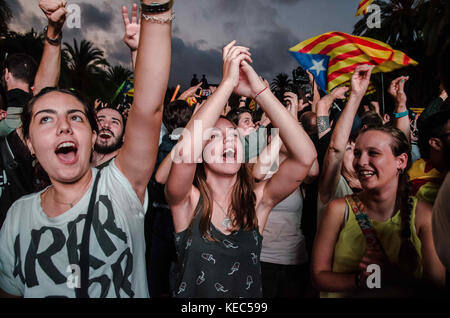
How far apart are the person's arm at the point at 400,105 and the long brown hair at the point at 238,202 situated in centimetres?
213

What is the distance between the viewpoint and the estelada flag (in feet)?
12.7

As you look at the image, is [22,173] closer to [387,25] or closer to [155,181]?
[155,181]

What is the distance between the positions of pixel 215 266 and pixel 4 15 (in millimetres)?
19547

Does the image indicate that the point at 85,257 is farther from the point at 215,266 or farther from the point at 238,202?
the point at 238,202


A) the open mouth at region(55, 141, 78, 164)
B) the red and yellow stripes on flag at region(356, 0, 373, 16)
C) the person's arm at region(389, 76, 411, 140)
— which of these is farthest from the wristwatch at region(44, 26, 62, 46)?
the red and yellow stripes on flag at region(356, 0, 373, 16)

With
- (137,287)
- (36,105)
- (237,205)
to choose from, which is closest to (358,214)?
(237,205)

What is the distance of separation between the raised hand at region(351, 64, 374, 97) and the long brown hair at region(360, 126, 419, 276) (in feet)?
1.14

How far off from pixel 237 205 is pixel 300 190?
119 centimetres

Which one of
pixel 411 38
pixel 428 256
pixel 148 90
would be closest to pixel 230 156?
pixel 148 90

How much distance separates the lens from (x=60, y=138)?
138 centimetres

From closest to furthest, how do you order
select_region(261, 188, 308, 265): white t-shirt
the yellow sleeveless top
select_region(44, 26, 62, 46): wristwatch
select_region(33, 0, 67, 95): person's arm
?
the yellow sleeveless top → select_region(33, 0, 67, 95): person's arm → select_region(44, 26, 62, 46): wristwatch → select_region(261, 188, 308, 265): white t-shirt

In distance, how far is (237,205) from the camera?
192 cm

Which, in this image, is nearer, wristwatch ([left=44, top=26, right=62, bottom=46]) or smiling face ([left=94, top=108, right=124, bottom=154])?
wristwatch ([left=44, top=26, right=62, bottom=46])

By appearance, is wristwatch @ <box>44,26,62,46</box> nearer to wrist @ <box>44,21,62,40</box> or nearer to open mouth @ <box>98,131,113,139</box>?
wrist @ <box>44,21,62,40</box>
